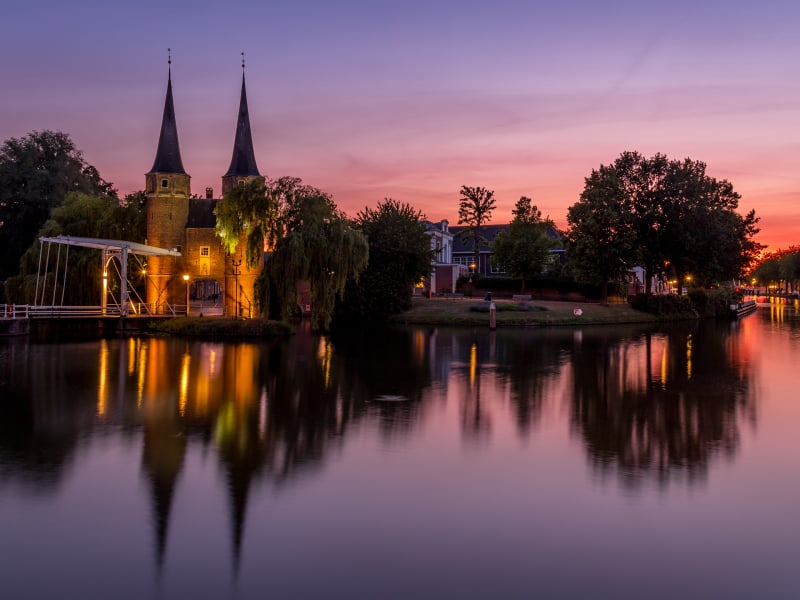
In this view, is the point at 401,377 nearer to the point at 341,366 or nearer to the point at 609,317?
the point at 341,366

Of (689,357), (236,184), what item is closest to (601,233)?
(689,357)

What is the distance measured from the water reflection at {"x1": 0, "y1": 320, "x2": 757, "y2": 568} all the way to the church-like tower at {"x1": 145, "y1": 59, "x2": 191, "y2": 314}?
13.2 metres

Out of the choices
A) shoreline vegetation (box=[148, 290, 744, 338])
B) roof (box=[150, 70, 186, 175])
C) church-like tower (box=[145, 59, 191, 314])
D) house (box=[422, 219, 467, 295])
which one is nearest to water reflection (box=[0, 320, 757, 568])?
shoreline vegetation (box=[148, 290, 744, 338])

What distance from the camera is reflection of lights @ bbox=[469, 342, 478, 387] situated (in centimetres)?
2789

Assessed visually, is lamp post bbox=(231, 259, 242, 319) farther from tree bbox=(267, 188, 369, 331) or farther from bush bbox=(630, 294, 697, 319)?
bush bbox=(630, 294, 697, 319)

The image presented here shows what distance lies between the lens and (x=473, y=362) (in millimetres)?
33500

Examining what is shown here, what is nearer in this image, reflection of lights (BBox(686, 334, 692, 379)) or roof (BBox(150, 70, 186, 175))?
reflection of lights (BBox(686, 334, 692, 379))

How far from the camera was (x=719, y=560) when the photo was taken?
1023 centimetres

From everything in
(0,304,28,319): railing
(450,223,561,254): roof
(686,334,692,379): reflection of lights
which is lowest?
(686,334,692,379): reflection of lights

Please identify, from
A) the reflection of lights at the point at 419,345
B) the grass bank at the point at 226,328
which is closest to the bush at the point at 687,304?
the reflection of lights at the point at 419,345

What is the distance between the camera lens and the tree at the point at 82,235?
49.6 meters

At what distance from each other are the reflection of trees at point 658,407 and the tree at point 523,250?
4096cm

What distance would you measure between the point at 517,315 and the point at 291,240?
23020mm

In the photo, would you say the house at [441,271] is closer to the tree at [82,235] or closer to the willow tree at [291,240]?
the tree at [82,235]
